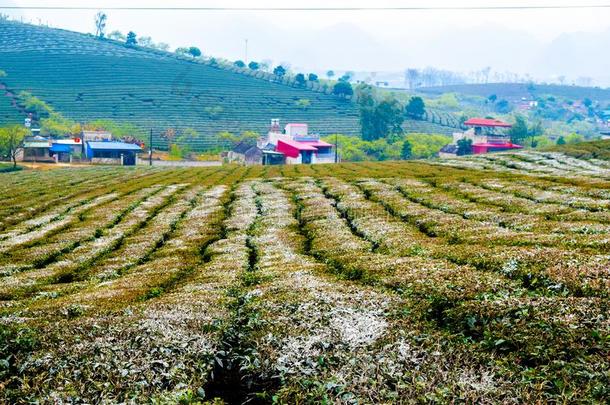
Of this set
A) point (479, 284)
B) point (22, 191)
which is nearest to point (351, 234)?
point (479, 284)

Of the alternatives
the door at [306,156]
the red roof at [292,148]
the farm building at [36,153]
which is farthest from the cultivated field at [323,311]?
the farm building at [36,153]

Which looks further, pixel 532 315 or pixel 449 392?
pixel 532 315

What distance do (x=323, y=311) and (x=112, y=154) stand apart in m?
175

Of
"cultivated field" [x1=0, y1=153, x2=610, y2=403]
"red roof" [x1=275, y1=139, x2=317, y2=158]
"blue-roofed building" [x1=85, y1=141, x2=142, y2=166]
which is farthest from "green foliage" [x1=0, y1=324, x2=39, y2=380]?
"red roof" [x1=275, y1=139, x2=317, y2=158]

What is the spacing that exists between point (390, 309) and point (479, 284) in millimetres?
3741

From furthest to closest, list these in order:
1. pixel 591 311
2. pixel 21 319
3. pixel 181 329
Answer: pixel 21 319
pixel 181 329
pixel 591 311

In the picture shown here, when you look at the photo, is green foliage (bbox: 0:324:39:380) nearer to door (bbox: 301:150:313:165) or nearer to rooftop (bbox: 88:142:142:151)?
door (bbox: 301:150:313:165)

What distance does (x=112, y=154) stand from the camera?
18588 centimetres

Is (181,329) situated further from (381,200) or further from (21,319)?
(381,200)

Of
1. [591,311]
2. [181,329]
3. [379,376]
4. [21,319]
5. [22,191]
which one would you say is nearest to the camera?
[379,376]

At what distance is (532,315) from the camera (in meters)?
19.4

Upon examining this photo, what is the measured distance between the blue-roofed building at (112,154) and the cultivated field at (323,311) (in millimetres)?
136440

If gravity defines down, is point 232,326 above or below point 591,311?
below

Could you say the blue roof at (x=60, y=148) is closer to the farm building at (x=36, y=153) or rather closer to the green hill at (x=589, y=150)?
the farm building at (x=36, y=153)
